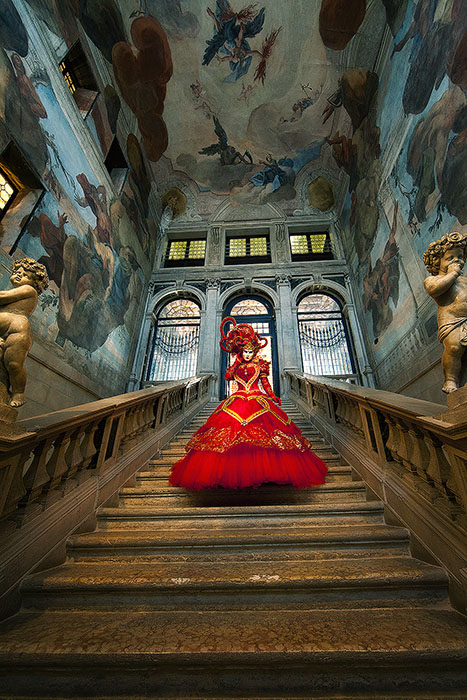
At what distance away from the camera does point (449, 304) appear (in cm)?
149

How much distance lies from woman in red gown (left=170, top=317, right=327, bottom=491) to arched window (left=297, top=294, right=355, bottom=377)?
6034mm

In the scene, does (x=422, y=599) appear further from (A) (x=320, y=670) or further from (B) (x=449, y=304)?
(B) (x=449, y=304)

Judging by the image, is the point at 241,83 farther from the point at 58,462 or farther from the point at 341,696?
the point at 341,696

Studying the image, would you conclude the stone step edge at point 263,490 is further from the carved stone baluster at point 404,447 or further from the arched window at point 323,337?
the arched window at point 323,337

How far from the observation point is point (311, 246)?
1079 cm

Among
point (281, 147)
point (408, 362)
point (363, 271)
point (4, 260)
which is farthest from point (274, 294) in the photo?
point (4, 260)

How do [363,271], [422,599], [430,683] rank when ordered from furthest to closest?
[363,271] < [422,599] < [430,683]

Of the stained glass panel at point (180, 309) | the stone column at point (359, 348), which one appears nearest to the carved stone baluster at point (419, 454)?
the stone column at point (359, 348)

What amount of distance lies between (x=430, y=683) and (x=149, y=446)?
2780 millimetres

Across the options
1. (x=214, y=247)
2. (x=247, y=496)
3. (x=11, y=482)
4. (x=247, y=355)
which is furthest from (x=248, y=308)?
(x=11, y=482)

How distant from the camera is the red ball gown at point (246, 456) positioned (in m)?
2.21

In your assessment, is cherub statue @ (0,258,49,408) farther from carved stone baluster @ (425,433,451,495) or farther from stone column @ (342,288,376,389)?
stone column @ (342,288,376,389)

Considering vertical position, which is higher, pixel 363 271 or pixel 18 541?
pixel 363 271

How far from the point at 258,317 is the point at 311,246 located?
13.1 feet
